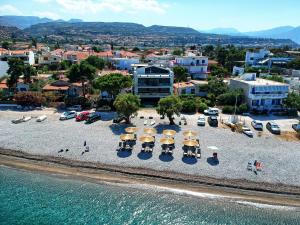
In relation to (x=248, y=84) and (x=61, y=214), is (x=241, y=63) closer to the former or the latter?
(x=248, y=84)

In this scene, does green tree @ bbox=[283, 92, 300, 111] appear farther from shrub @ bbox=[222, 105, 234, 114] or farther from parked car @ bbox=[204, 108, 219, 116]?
parked car @ bbox=[204, 108, 219, 116]

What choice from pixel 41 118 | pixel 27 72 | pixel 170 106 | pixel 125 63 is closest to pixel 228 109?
pixel 170 106

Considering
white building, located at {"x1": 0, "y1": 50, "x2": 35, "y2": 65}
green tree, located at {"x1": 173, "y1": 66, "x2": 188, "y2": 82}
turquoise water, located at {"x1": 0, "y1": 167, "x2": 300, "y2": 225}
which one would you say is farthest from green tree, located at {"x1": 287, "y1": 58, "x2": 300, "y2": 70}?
white building, located at {"x1": 0, "y1": 50, "x2": 35, "y2": 65}

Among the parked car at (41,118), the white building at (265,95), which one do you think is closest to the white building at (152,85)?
the white building at (265,95)

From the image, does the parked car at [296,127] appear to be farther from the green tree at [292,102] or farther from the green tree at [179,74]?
the green tree at [179,74]

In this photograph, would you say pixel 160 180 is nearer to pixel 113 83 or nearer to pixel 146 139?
pixel 146 139

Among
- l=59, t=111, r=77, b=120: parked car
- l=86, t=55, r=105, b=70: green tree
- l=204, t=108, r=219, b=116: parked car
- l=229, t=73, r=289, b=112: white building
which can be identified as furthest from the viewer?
l=86, t=55, r=105, b=70: green tree

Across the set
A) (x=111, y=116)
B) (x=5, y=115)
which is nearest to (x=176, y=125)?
(x=111, y=116)
